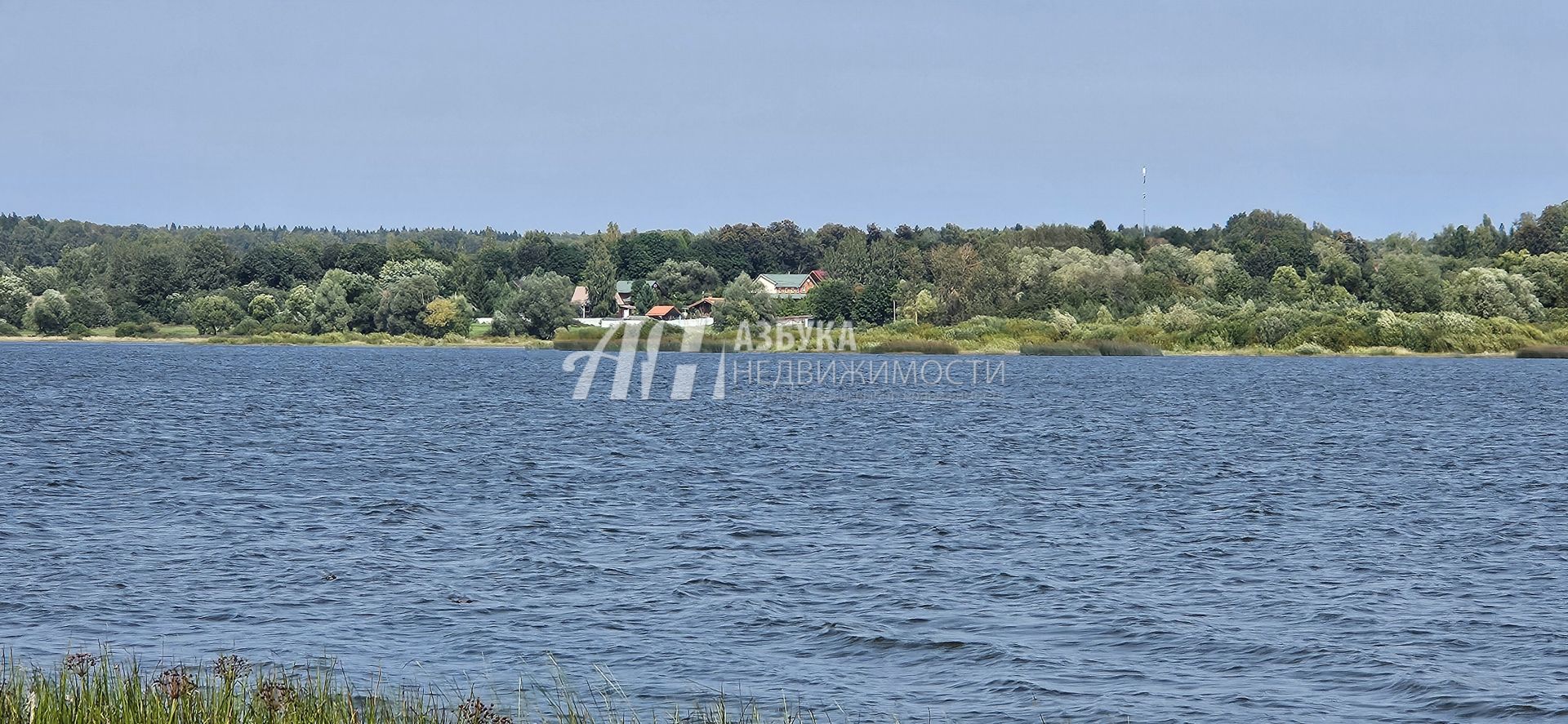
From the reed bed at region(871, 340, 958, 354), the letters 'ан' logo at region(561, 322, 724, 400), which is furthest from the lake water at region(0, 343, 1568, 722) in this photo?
the reed bed at region(871, 340, 958, 354)

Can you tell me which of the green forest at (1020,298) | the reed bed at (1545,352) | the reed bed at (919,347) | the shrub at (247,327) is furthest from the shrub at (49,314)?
the reed bed at (1545,352)

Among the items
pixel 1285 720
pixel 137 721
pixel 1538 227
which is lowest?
pixel 1285 720

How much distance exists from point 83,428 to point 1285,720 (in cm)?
4757

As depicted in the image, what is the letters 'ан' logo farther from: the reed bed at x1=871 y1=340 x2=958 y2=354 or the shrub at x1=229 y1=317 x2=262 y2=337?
the shrub at x1=229 y1=317 x2=262 y2=337

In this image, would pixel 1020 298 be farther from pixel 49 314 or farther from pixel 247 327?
pixel 49 314

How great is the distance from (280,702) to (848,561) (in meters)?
12.7

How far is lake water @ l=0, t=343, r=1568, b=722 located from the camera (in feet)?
55.0

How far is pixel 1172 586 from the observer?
21.7 m

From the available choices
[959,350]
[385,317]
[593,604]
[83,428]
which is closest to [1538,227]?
[959,350]

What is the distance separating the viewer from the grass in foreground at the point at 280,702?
11664 millimetres

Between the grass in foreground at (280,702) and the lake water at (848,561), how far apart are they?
31.5 inches

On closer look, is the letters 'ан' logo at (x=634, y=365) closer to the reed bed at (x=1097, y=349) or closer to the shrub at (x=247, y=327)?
the reed bed at (x=1097, y=349)

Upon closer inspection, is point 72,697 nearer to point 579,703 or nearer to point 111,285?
point 579,703

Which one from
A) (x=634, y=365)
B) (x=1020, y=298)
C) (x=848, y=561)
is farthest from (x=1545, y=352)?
(x=848, y=561)
